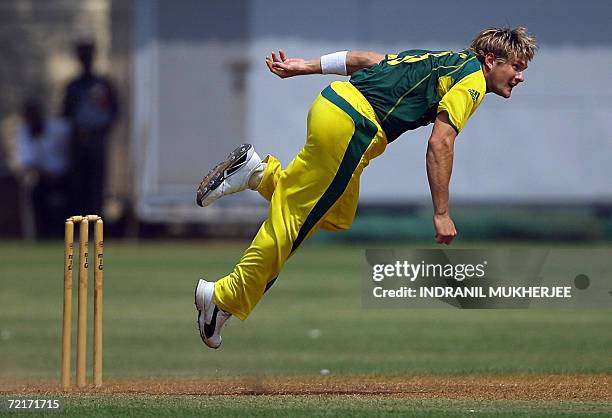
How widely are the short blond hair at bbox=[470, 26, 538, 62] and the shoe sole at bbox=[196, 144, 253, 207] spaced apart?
4.82 ft

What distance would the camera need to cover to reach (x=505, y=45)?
8234mm

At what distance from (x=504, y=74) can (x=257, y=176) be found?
1540 mm

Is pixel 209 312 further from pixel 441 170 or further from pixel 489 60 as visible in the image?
pixel 489 60

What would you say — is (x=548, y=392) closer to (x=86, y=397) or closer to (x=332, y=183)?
(x=332, y=183)

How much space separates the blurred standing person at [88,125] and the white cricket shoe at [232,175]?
48.4ft

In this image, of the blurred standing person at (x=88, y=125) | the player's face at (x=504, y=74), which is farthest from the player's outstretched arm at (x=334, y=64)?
the blurred standing person at (x=88, y=125)

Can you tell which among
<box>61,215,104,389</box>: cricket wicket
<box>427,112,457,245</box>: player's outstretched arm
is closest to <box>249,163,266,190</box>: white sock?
<box>61,215,104,389</box>: cricket wicket

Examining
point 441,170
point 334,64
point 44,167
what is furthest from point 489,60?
point 44,167

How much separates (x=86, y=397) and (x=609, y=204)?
1604 cm

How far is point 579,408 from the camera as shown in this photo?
7895 millimetres

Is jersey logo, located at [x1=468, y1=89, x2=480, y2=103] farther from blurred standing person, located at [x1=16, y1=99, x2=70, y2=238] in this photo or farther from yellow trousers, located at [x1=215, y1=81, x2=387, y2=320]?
blurred standing person, located at [x1=16, y1=99, x2=70, y2=238]

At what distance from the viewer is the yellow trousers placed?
8.14 meters

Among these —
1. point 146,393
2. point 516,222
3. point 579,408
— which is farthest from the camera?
point 516,222

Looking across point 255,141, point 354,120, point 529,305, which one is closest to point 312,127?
point 354,120
